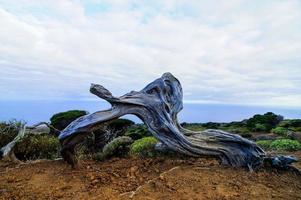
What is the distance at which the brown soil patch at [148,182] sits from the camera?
558 cm

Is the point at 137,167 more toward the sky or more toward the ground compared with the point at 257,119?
more toward the ground

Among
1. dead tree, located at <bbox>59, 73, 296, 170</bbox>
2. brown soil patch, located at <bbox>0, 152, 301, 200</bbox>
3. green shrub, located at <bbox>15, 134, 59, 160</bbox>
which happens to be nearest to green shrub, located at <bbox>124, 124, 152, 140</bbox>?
green shrub, located at <bbox>15, 134, 59, 160</bbox>

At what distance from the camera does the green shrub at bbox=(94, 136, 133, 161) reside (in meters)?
8.42

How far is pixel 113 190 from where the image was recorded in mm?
5699

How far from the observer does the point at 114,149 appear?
8.66 metres

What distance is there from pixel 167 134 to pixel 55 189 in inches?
88.1

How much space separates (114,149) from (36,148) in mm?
2929

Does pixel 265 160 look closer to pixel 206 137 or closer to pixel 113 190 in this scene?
pixel 206 137

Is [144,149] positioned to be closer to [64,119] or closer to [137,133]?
[64,119]

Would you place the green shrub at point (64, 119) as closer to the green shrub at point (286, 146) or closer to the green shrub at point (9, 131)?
the green shrub at point (9, 131)

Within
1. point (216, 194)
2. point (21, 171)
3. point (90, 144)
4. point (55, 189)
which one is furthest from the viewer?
point (90, 144)

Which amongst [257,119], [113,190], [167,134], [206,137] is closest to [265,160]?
[206,137]

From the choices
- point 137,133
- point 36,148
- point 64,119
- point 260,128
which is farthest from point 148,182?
point 260,128

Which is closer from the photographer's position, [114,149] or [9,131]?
[114,149]
